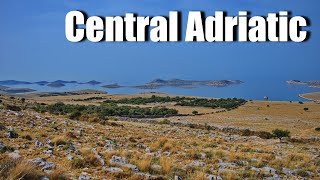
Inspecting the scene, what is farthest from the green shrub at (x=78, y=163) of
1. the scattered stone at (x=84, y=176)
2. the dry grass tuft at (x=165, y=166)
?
the dry grass tuft at (x=165, y=166)

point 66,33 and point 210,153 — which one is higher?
point 66,33

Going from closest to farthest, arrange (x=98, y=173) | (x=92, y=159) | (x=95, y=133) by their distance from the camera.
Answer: (x=98, y=173)
(x=92, y=159)
(x=95, y=133)

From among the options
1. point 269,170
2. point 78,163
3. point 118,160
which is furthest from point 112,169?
point 269,170

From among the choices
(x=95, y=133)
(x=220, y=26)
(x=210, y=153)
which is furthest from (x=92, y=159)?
(x=220, y=26)

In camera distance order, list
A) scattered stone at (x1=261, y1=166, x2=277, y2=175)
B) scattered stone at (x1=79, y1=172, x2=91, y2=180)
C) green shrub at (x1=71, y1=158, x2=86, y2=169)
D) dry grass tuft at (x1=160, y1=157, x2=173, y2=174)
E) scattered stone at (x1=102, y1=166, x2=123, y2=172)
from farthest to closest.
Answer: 1. scattered stone at (x1=261, y1=166, x2=277, y2=175)
2. dry grass tuft at (x1=160, y1=157, x2=173, y2=174)
3. green shrub at (x1=71, y1=158, x2=86, y2=169)
4. scattered stone at (x1=102, y1=166, x2=123, y2=172)
5. scattered stone at (x1=79, y1=172, x2=91, y2=180)

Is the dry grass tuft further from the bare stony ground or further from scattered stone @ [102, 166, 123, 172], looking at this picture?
scattered stone @ [102, 166, 123, 172]

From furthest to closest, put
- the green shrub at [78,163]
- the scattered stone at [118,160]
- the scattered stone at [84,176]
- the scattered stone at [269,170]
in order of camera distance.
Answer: the scattered stone at [269,170] → the scattered stone at [118,160] → the green shrub at [78,163] → the scattered stone at [84,176]

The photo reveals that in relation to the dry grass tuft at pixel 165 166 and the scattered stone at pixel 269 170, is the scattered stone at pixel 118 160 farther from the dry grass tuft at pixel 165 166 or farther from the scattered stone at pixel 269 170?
the scattered stone at pixel 269 170

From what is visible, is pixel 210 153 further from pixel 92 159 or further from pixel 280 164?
pixel 92 159

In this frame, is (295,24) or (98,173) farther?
(295,24)

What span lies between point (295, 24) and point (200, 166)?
17999 mm

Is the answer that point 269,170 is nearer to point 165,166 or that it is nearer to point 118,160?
point 165,166

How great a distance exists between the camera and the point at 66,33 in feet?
85.1

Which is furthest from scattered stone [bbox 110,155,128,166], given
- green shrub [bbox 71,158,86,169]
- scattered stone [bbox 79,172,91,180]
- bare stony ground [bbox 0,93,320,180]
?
scattered stone [bbox 79,172,91,180]
